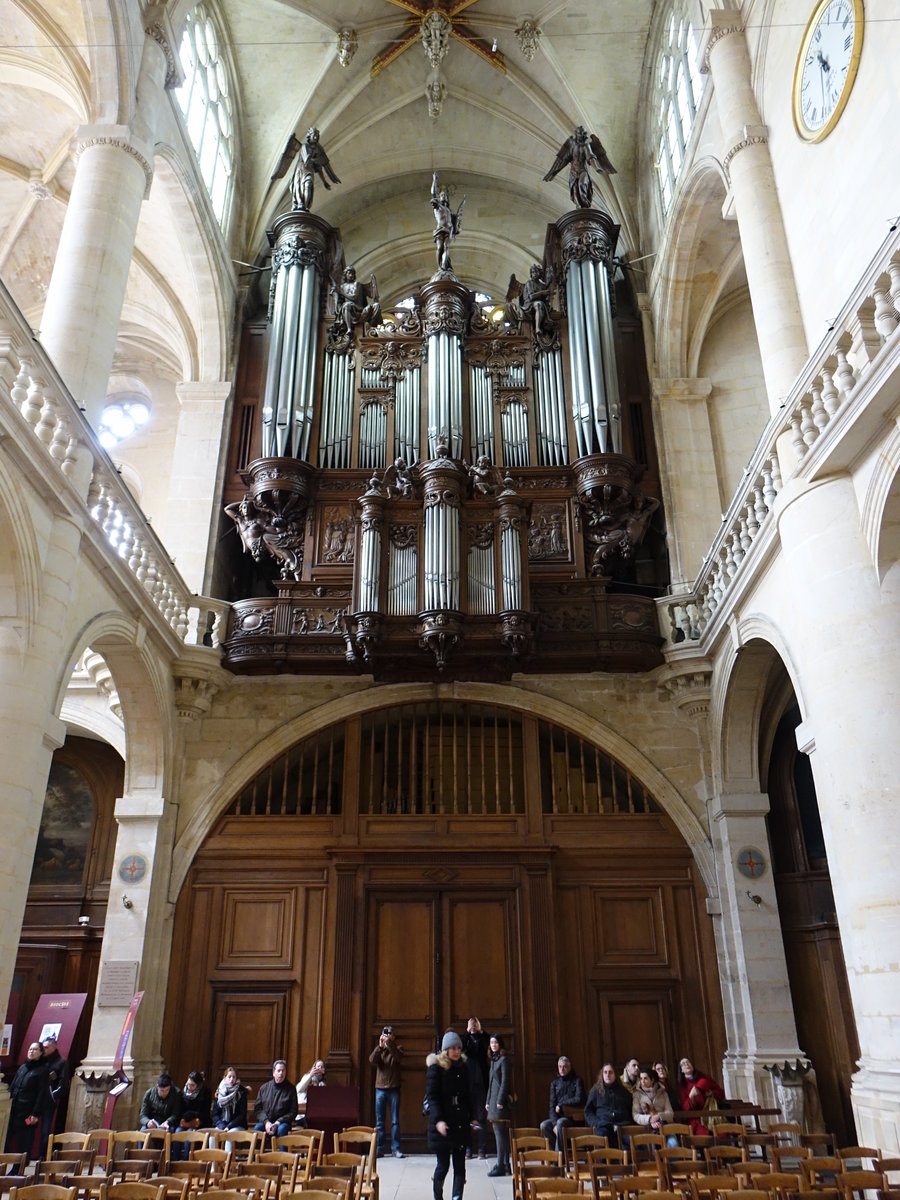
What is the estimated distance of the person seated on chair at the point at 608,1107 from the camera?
9.61 m

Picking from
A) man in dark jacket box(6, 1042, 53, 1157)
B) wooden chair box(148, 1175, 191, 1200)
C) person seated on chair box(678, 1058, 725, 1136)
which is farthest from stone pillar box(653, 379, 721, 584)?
wooden chair box(148, 1175, 191, 1200)

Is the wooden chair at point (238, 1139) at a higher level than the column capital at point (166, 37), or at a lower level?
lower

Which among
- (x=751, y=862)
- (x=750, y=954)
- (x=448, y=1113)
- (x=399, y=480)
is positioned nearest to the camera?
(x=448, y=1113)

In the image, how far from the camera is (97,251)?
429 inches

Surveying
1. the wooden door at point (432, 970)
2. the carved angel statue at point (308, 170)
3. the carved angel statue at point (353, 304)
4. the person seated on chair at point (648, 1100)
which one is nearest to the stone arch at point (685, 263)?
the carved angel statue at point (353, 304)

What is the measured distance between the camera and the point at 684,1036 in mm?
12586

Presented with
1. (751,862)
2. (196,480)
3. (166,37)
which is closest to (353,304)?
(196,480)

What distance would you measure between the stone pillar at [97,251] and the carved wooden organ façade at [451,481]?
3.77 meters

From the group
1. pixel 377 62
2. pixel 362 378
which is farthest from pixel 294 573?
pixel 377 62

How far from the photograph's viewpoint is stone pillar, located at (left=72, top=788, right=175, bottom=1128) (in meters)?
11.5

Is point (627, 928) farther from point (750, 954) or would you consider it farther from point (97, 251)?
point (97, 251)

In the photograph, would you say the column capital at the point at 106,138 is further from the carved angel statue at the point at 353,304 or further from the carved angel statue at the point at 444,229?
the carved angel statue at the point at 444,229

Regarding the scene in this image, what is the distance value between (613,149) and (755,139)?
281 inches

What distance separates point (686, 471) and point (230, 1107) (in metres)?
10.6
